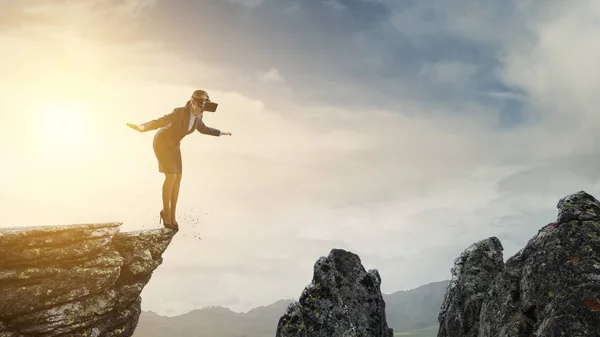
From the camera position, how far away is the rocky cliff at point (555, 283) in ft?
48.7

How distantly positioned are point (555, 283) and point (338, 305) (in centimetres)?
1162

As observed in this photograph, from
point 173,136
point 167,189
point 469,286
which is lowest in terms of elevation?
point 469,286

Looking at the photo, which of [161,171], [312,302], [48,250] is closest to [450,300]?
[312,302]

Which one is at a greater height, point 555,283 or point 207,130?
point 207,130

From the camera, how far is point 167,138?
22.8 meters

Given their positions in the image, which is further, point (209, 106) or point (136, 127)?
point (209, 106)

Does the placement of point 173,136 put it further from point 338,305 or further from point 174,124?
point 338,305

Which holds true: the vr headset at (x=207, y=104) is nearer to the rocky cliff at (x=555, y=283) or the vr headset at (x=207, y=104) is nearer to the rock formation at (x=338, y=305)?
the rock formation at (x=338, y=305)

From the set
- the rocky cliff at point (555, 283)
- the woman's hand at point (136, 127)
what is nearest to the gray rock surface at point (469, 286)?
the rocky cliff at point (555, 283)

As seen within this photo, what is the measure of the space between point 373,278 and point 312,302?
4.31 meters

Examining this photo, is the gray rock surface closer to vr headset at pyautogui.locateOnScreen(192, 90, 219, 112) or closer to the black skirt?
the black skirt

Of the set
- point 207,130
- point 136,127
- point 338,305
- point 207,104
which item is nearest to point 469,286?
point 338,305

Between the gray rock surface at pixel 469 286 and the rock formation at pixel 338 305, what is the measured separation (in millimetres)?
4610

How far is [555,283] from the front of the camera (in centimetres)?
1605
